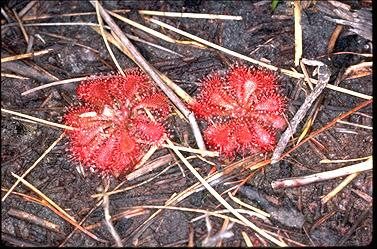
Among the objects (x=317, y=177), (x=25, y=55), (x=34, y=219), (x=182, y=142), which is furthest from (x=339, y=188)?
(x=25, y=55)

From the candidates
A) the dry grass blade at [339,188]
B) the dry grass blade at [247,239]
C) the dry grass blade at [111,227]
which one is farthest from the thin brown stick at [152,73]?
the dry grass blade at [339,188]

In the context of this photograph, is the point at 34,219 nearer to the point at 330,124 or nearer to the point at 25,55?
the point at 25,55

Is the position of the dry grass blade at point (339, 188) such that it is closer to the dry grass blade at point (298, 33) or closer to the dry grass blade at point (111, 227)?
the dry grass blade at point (298, 33)

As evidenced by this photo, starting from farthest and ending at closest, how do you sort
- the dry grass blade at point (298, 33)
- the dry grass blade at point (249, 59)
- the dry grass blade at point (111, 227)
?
1. the dry grass blade at point (298, 33)
2. the dry grass blade at point (249, 59)
3. the dry grass blade at point (111, 227)

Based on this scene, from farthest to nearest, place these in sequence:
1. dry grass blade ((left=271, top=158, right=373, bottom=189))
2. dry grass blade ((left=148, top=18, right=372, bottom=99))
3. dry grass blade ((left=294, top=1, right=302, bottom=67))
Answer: dry grass blade ((left=294, top=1, right=302, bottom=67))
dry grass blade ((left=148, top=18, right=372, bottom=99))
dry grass blade ((left=271, top=158, right=373, bottom=189))

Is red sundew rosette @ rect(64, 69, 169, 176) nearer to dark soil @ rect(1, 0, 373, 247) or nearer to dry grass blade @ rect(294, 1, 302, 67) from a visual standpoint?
dark soil @ rect(1, 0, 373, 247)

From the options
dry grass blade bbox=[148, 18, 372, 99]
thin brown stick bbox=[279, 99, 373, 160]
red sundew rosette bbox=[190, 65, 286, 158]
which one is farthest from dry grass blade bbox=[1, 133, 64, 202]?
thin brown stick bbox=[279, 99, 373, 160]
